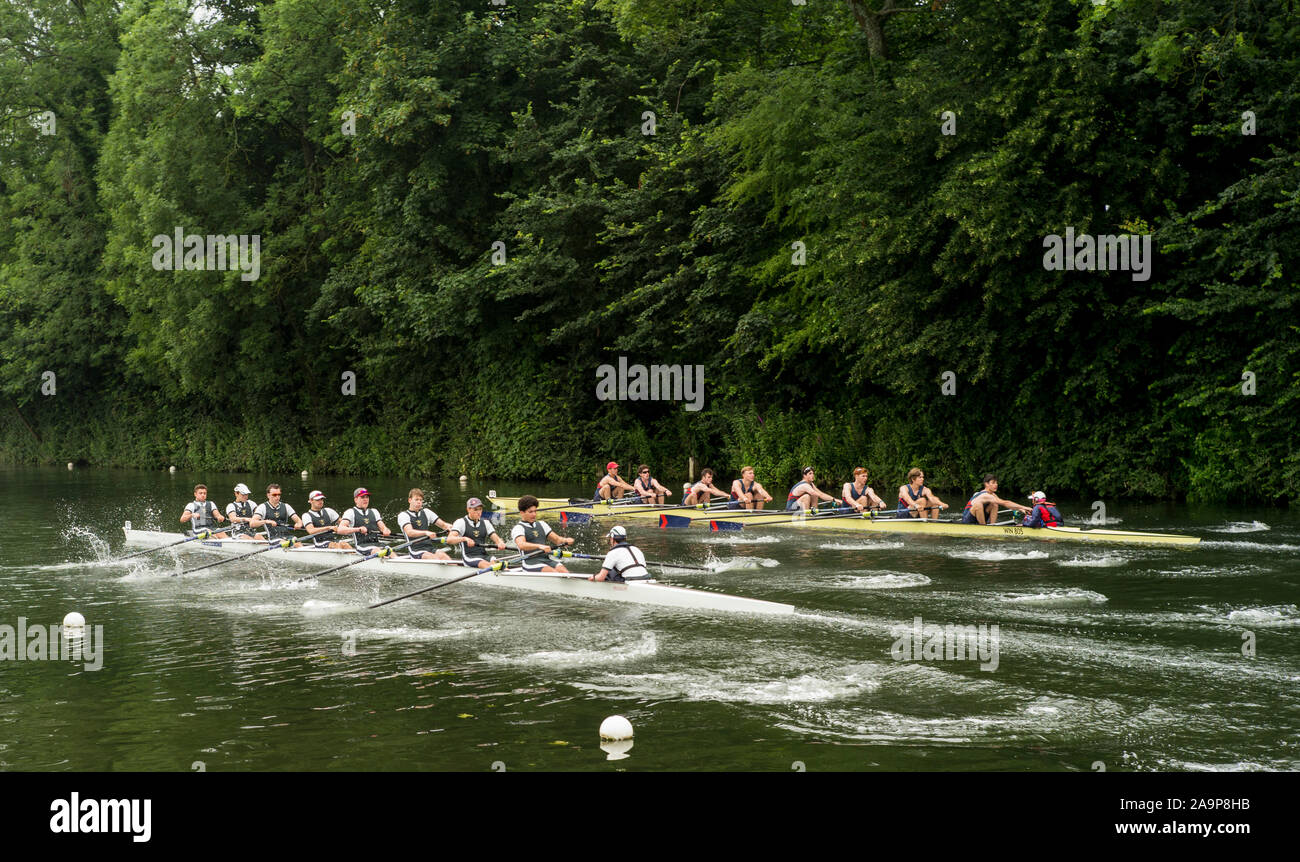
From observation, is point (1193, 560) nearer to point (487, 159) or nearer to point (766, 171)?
point (766, 171)

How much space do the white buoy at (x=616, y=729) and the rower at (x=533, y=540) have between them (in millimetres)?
7342

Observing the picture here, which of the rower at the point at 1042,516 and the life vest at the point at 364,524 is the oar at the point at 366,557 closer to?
the life vest at the point at 364,524

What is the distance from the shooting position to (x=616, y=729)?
869cm

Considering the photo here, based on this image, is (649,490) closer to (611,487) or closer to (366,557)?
(611,487)

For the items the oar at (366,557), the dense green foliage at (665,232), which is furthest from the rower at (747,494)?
the oar at (366,557)

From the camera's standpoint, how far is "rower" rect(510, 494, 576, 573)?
16297 mm

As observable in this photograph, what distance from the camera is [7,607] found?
15688 millimetres

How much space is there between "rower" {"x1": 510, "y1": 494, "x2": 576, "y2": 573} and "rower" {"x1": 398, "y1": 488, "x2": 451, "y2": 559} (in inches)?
69.4

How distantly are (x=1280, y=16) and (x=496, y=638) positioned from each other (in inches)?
774

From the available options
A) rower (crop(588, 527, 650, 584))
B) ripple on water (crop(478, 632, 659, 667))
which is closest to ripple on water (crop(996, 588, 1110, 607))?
rower (crop(588, 527, 650, 584))

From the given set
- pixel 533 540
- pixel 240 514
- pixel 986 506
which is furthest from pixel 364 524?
pixel 986 506

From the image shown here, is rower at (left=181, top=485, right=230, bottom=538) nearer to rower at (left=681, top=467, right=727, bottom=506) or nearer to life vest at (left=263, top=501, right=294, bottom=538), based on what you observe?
life vest at (left=263, top=501, right=294, bottom=538)

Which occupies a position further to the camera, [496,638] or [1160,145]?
[1160,145]
